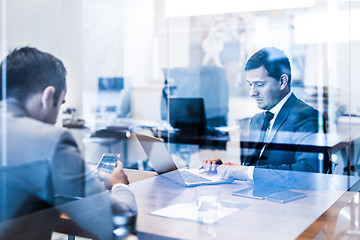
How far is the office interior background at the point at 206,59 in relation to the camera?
421cm

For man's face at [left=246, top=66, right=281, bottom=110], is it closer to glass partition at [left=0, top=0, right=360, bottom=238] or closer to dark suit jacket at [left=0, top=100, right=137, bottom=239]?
glass partition at [left=0, top=0, right=360, bottom=238]

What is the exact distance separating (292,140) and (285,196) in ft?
1.93

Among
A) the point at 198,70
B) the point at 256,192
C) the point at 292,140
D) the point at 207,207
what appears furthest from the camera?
the point at 198,70

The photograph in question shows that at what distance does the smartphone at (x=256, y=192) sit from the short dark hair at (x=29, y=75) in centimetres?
71

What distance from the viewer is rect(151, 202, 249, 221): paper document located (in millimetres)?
1231

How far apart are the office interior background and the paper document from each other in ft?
7.45

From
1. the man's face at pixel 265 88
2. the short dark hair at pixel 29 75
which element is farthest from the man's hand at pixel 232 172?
the short dark hair at pixel 29 75

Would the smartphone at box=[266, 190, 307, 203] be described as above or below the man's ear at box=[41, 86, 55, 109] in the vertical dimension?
below

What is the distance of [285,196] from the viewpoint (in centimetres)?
148

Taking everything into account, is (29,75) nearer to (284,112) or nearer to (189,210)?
(189,210)

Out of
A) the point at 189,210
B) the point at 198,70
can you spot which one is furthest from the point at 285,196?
the point at 198,70

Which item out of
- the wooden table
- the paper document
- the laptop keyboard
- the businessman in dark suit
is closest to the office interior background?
the businessman in dark suit

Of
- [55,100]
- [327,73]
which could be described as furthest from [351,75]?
[55,100]

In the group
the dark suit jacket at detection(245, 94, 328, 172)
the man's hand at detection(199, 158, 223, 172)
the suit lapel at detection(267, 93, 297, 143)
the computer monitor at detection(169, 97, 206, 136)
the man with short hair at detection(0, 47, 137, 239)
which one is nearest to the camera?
the man with short hair at detection(0, 47, 137, 239)
